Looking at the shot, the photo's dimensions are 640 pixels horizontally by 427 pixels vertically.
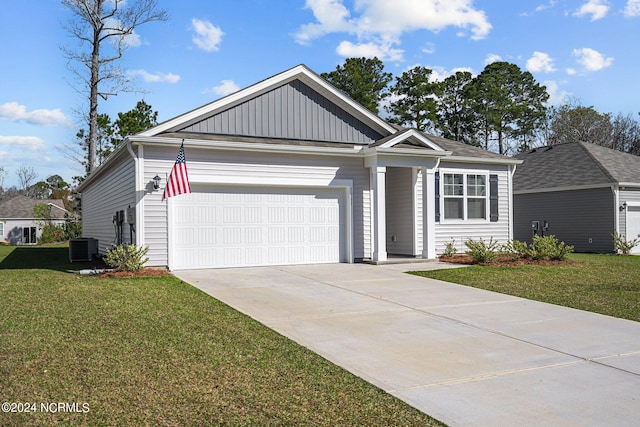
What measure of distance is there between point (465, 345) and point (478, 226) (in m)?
11.6

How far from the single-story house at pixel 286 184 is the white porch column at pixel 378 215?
1.1 inches

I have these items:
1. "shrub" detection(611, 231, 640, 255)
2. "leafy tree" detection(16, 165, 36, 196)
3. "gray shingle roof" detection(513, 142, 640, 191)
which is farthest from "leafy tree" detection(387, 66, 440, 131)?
"leafy tree" detection(16, 165, 36, 196)

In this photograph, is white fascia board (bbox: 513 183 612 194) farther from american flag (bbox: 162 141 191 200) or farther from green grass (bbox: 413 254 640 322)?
american flag (bbox: 162 141 191 200)

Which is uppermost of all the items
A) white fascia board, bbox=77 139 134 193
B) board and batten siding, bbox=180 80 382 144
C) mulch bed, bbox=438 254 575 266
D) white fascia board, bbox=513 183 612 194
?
board and batten siding, bbox=180 80 382 144

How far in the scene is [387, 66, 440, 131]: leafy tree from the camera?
39.7 meters

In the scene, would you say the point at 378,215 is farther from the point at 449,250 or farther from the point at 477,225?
the point at 477,225

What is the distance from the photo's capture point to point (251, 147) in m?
13.2

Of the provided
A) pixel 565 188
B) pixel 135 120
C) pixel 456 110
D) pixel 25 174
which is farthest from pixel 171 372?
pixel 25 174

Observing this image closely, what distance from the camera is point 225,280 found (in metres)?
11.2

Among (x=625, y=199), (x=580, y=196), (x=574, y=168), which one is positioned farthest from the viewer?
(x=574, y=168)

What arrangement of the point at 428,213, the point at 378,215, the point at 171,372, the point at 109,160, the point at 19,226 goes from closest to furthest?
the point at 171,372, the point at 378,215, the point at 109,160, the point at 428,213, the point at 19,226

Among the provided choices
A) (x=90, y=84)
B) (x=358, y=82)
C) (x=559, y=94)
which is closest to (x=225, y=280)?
(x=90, y=84)

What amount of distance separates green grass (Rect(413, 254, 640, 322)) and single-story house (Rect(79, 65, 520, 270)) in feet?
9.54

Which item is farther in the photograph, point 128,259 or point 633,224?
point 633,224
